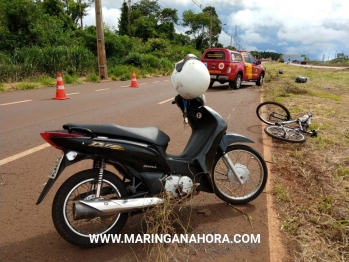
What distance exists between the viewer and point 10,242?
8.73 ft

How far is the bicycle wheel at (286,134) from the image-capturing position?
5605 mm

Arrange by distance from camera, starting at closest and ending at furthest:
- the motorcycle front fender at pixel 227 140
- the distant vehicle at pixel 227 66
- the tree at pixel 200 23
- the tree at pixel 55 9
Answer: the motorcycle front fender at pixel 227 140, the distant vehicle at pixel 227 66, the tree at pixel 55 9, the tree at pixel 200 23

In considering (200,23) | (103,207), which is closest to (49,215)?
(103,207)

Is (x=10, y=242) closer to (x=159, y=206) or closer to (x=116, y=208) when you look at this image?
(x=116, y=208)

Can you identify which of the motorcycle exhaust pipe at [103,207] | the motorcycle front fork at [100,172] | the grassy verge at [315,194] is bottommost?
the grassy verge at [315,194]

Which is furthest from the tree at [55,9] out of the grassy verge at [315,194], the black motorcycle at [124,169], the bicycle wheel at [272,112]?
the black motorcycle at [124,169]

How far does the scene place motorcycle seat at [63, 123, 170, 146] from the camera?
8.53 feet

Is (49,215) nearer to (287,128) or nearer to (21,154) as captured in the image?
(21,154)

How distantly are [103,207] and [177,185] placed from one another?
2.37ft

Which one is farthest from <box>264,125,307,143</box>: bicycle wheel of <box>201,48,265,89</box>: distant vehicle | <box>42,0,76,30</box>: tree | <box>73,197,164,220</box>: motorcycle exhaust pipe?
<box>42,0,76,30</box>: tree

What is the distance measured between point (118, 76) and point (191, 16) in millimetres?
55137

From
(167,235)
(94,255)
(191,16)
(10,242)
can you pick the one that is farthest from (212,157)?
(191,16)

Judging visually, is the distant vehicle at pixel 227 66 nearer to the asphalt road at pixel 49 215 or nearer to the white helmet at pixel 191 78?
the asphalt road at pixel 49 215

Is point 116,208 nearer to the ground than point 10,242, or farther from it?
farther from it
